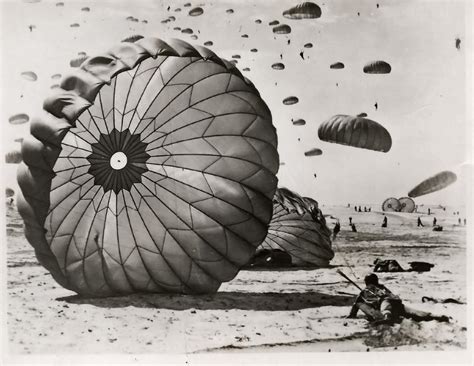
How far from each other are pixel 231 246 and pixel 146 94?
192cm

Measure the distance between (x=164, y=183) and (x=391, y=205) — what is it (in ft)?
12.2

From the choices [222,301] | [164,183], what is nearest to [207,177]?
[164,183]

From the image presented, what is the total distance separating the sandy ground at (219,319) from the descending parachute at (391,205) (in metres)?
1.47

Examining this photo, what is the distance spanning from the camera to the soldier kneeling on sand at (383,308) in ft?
24.7

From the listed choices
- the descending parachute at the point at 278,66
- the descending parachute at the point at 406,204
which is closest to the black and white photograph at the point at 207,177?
the descending parachute at the point at 278,66

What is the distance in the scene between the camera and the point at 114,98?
785cm

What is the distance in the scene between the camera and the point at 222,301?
7797mm

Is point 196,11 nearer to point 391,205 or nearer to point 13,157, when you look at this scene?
point 13,157

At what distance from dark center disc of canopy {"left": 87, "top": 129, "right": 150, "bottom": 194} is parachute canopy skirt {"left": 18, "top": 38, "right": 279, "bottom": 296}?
1 centimetres

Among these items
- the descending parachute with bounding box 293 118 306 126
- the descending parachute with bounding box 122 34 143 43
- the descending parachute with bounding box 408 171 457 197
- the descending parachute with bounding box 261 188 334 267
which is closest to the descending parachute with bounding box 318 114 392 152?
the descending parachute with bounding box 293 118 306 126

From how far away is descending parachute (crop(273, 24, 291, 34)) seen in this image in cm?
855

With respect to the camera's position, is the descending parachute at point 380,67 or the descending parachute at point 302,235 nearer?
the descending parachute at point 380,67

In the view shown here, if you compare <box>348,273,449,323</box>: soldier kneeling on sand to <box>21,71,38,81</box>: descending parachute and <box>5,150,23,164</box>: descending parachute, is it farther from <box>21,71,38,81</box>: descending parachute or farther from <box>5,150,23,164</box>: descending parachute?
<box>21,71,38,81</box>: descending parachute

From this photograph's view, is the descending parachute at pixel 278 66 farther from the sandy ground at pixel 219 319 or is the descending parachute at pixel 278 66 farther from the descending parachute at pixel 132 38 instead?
the sandy ground at pixel 219 319
